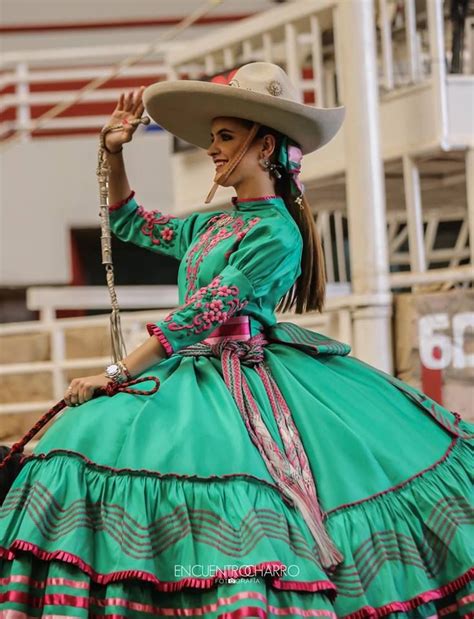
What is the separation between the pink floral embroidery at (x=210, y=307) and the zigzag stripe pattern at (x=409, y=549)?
0.43m

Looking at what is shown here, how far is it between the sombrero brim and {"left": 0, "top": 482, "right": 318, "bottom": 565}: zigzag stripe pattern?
2.35ft

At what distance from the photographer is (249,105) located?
1873mm

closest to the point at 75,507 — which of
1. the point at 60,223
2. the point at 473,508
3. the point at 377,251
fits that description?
the point at 473,508

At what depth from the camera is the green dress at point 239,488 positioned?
59.8 inches

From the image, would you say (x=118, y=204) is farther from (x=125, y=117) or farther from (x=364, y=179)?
(x=364, y=179)

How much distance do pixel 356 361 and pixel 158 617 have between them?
0.66m

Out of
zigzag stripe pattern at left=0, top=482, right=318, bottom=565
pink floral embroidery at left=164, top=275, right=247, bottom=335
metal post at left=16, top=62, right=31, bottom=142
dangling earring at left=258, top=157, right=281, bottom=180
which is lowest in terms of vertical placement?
zigzag stripe pattern at left=0, top=482, right=318, bottom=565

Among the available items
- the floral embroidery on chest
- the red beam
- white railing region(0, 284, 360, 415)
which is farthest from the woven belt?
the red beam

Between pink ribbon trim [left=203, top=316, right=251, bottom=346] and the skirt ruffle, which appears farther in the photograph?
pink ribbon trim [left=203, top=316, right=251, bottom=346]

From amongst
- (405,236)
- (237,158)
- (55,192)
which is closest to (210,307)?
(237,158)

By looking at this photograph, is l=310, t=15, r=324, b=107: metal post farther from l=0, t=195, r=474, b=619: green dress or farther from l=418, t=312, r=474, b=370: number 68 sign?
l=0, t=195, r=474, b=619: green dress

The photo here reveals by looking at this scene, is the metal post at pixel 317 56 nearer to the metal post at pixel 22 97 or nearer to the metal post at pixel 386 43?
the metal post at pixel 386 43

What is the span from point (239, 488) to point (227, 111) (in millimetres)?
706

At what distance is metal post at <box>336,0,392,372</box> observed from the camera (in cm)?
342
